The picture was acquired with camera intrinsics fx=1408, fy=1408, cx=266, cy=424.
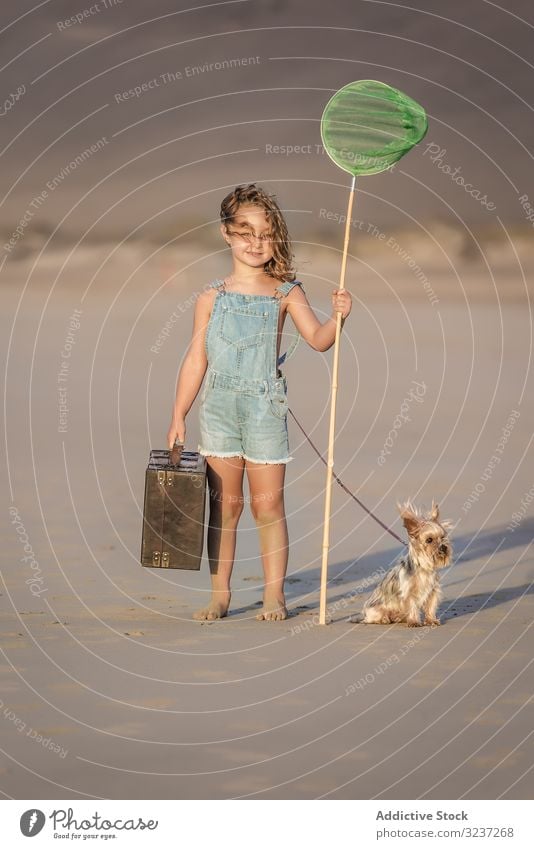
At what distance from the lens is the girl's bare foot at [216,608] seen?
7.55m

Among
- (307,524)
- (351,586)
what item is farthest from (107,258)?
(351,586)

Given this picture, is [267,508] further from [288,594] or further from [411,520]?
[288,594]

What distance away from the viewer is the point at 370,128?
744 cm

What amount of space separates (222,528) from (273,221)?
168cm

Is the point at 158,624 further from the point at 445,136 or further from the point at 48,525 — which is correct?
the point at 445,136

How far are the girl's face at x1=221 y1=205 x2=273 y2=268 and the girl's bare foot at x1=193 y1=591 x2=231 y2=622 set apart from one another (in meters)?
1.79

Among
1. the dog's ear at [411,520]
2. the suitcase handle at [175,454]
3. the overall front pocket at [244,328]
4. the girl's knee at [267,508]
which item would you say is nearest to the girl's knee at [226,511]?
the girl's knee at [267,508]

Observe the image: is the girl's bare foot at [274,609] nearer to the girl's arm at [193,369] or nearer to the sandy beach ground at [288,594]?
the sandy beach ground at [288,594]

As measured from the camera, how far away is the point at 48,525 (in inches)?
397

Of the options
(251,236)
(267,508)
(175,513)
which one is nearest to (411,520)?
(267,508)

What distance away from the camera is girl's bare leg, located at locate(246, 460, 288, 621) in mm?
7535

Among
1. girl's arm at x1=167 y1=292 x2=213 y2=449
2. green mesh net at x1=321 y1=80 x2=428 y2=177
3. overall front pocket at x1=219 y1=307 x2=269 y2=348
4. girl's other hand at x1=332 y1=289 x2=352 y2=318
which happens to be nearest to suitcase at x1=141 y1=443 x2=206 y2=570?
girl's arm at x1=167 y1=292 x2=213 y2=449

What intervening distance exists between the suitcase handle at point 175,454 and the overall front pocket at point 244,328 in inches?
24.2

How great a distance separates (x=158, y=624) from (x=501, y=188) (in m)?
15.0
